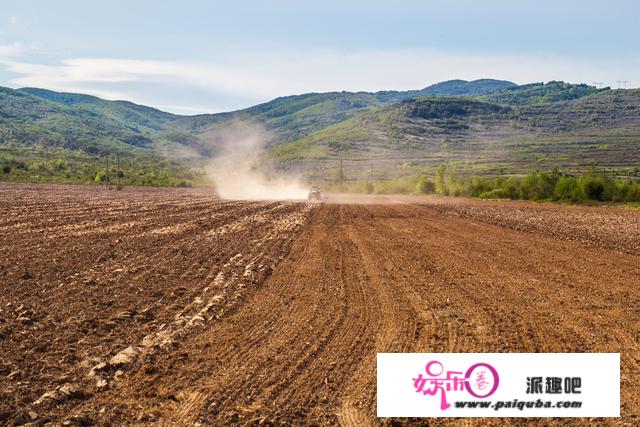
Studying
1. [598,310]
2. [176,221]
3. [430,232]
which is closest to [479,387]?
[598,310]

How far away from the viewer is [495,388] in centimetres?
597

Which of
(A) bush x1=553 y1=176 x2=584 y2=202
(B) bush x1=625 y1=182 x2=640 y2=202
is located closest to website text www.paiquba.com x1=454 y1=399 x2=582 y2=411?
(B) bush x1=625 y1=182 x2=640 y2=202

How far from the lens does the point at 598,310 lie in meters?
11.6

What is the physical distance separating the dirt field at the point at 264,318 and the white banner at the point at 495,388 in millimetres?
326

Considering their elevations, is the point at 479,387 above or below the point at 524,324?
above

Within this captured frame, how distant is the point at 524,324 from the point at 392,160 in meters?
181

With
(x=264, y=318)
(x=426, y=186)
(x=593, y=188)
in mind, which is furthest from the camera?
(x=426, y=186)

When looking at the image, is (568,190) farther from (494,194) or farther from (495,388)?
(495,388)

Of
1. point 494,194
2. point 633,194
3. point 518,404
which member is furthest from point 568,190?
point 518,404

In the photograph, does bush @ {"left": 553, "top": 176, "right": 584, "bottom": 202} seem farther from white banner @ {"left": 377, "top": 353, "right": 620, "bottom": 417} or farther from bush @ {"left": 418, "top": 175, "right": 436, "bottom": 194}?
white banner @ {"left": 377, "top": 353, "right": 620, "bottom": 417}

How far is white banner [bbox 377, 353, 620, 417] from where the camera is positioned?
5.94m

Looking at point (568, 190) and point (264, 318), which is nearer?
point (264, 318)

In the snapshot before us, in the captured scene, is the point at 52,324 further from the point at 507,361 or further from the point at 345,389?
the point at 507,361

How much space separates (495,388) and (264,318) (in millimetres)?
5582
